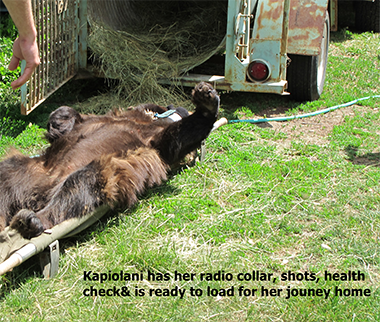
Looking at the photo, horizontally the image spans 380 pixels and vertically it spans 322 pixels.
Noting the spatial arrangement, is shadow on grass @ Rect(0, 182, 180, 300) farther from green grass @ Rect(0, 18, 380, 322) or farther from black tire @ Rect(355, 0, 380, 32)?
black tire @ Rect(355, 0, 380, 32)

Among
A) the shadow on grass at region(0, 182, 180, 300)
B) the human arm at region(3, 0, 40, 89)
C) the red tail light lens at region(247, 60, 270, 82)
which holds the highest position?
the human arm at region(3, 0, 40, 89)

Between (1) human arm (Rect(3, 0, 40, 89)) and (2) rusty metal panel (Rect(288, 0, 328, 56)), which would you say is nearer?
(1) human arm (Rect(3, 0, 40, 89))

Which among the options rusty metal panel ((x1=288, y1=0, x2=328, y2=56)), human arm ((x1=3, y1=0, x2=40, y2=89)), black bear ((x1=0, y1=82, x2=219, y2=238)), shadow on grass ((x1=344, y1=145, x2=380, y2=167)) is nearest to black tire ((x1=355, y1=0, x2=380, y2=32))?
rusty metal panel ((x1=288, y1=0, x2=328, y2=56))

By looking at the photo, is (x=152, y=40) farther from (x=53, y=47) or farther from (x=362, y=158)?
(x=362, y=158)

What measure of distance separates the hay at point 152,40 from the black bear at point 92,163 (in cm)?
148

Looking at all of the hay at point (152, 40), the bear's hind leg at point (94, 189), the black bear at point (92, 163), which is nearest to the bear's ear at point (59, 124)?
the black bear at point (92, 163)

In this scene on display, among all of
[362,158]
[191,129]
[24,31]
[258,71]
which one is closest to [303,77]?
[258,71]

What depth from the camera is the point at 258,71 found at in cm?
567

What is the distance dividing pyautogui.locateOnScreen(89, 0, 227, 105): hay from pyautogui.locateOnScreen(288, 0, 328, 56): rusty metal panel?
1.02 meters

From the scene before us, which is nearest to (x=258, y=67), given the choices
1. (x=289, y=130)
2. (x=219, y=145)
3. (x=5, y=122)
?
(x=289, y=130)

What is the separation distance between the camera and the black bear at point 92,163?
3.21m

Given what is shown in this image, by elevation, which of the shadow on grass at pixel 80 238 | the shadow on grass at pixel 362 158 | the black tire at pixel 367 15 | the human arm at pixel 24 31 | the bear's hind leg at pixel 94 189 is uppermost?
the human arm at pixel 24 31

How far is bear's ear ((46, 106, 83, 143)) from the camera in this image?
4.16 meters

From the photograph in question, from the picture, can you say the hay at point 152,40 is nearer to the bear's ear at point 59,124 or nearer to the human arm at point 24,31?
the bear's ear at point 59,124
